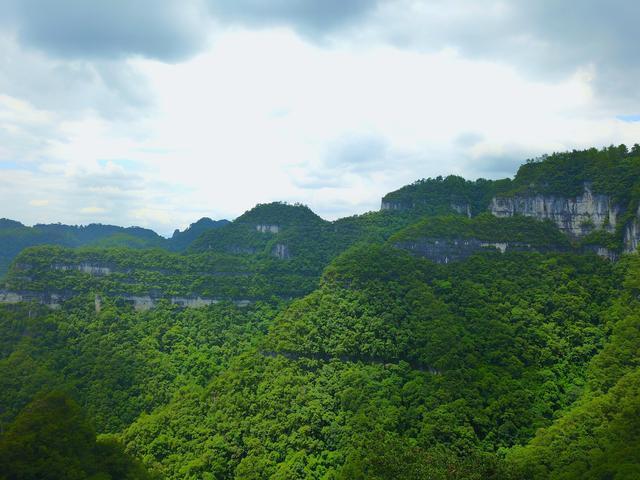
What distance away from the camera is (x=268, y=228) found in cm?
13275

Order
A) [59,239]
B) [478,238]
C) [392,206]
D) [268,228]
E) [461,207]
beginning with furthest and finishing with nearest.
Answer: [59,239] → [268,228] → [392,206] → [461,207] → [478,238]

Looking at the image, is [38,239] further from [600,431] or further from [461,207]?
[600,431]

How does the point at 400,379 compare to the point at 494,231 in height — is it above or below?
below

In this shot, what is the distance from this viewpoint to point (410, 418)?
5384 centimetres

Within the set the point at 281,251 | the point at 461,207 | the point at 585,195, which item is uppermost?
the point at 461,207

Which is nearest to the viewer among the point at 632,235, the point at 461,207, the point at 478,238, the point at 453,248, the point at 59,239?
the point at 632,235

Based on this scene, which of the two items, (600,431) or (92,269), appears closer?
(600,431)

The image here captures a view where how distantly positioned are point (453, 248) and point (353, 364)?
29.6 meters

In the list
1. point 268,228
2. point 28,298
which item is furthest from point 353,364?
point 268,228

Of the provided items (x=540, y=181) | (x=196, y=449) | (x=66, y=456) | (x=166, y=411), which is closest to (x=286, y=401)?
(x=196, y=449)

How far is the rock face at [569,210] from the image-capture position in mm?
83875

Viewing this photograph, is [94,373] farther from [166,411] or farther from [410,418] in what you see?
[410,418]

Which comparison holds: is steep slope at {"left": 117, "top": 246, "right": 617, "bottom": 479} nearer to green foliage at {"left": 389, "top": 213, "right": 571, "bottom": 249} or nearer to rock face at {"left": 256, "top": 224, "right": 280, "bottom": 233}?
green foliage at {"left": 389, "top": 213, "right": 571, "bottom": 249}

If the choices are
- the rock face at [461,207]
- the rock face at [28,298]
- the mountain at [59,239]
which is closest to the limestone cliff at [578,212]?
the rock face at [461,207]
